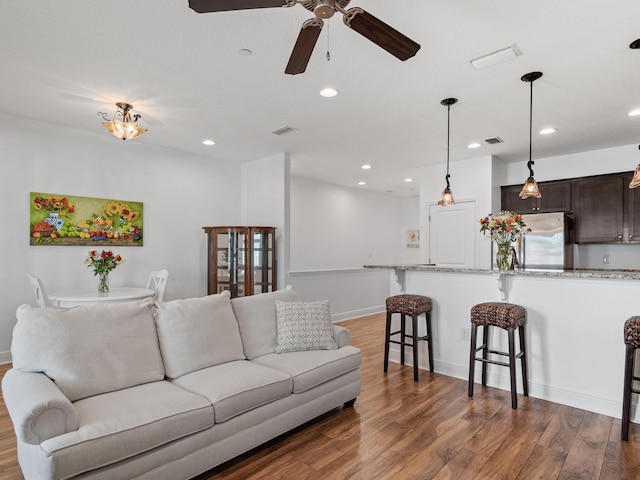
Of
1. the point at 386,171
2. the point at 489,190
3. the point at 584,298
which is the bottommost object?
the point at 584,298

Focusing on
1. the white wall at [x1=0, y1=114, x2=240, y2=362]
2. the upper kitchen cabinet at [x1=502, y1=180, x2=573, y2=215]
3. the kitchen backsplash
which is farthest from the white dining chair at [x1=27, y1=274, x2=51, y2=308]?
the kitchen backsplash

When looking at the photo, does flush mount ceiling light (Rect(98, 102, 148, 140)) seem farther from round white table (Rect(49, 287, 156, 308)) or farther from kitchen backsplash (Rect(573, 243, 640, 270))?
kitchen backsplash (Rect(573, 243, 640, 270))

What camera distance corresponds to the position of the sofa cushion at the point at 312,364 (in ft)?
→ 8.45

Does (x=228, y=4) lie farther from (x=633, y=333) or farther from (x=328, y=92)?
(x=633, y=333)

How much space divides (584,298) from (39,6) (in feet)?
14.4

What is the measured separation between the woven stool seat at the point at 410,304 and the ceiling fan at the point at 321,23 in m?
2.47

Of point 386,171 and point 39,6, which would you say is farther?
point 386,171

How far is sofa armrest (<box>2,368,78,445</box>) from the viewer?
1.59 meters

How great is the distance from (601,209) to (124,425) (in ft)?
19.4

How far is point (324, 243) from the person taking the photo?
7184mm

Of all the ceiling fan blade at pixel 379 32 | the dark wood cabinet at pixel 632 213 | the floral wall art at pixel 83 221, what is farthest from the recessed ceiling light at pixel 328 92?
the dark wood cabinet at pixel 632 213

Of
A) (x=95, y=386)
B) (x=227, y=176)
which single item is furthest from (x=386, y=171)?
(x=95, y=386)

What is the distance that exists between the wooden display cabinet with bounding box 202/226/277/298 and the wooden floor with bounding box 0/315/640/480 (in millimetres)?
2337

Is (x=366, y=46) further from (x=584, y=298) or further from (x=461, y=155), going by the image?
(x=461, y=155)
